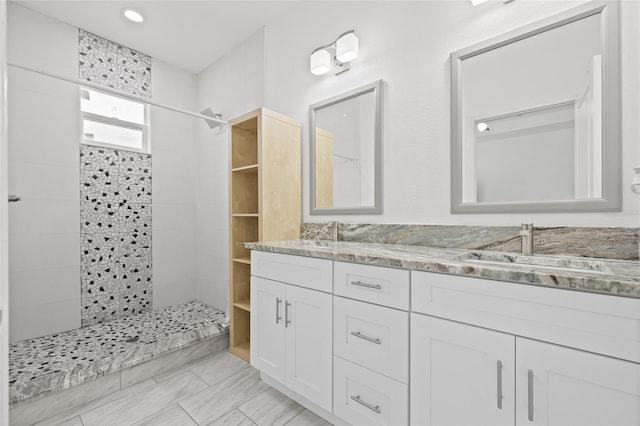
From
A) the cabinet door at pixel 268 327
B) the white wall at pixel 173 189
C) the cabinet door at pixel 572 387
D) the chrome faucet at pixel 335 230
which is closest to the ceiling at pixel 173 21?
the white wall at pixel 173 189

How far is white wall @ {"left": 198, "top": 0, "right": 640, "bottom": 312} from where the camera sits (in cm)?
117

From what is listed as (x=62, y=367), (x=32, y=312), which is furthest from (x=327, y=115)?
(x=32, y=312)

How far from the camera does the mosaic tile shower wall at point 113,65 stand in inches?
102

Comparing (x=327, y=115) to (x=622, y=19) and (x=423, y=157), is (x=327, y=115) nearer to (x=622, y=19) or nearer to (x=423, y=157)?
(x=423, y=157)

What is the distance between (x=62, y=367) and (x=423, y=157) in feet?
8.26

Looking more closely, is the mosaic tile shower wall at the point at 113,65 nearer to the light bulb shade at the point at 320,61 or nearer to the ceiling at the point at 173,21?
the ceiling at the point at 173,21

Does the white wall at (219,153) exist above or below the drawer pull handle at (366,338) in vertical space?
above

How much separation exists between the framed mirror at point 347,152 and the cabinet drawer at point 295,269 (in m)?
0.60

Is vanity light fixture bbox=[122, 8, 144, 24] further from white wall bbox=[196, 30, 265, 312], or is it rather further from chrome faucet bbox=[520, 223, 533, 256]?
chrome faucet bbox=[520, 223, 533, 256]

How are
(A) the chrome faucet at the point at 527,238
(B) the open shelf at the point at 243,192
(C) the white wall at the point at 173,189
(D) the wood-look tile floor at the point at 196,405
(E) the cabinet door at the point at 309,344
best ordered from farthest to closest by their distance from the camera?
(C) the white wall at the point at 173,189
(B) the open shelf at the point at 243,192
(D) the wood-look tile floor at the point at 196,405
(E) the cabinet door at the point at 309,344
(A) the chrome faucet at the point at 527,238

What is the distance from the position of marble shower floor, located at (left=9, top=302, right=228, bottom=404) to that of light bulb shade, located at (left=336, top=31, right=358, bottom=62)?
7.39 ft

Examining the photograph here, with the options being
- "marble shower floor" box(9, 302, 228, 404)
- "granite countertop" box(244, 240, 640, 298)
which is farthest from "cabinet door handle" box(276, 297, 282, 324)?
"marble shower floor" box(9, 302, 228, 404)

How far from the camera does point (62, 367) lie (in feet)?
5.69

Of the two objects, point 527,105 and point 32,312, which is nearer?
point 527,105
